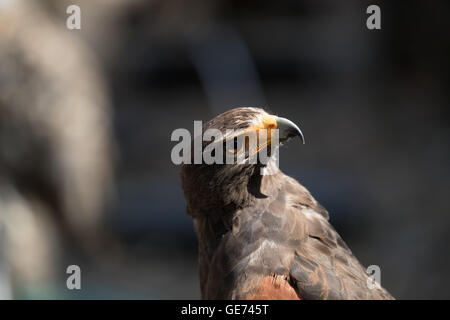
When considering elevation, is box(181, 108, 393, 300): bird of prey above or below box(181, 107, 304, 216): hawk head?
below

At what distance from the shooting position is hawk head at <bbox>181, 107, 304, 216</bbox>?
2.78 m

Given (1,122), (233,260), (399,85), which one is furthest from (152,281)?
(233,260)

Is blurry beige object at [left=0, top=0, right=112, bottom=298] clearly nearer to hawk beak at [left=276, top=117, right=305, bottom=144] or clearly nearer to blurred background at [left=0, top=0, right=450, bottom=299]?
blurred background at [left=0, top=0, right=450, bottom=299]

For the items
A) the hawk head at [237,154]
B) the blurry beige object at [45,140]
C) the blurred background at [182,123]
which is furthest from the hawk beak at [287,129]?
the blurry beige object at [45,140]

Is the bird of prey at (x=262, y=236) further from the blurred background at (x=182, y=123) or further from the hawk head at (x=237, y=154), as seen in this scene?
the blurred background at (x=182, y=123)

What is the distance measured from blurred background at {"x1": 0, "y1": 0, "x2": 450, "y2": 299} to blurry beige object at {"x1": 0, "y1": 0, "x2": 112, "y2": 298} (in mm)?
17

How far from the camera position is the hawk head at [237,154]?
2.78 meters

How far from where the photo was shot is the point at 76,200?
7.59 m

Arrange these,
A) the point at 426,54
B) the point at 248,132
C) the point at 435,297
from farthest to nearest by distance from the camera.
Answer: the point at 426,54, the point at 435,297, the point at 248,132

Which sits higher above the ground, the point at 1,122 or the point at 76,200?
the point at 1,122

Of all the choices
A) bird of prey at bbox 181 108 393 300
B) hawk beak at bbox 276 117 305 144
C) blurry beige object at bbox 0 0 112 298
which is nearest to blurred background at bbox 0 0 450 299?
blurry beige object at bbox 0 0 112 298
